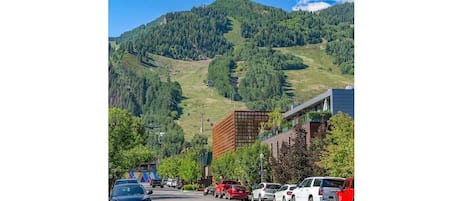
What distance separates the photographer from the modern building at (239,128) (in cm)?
6825

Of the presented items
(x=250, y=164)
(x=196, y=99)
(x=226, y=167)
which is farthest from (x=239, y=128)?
(x=250, y=164)

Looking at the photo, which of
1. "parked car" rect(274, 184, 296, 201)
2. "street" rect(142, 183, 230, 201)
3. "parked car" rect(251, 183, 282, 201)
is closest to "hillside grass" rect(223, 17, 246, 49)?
"street" rect(142, 183, 230, 201)

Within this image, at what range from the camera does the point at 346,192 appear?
59.7ft

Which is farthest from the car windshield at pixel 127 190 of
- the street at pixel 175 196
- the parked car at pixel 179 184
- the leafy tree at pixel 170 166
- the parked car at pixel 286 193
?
the parked car at pixel 179 184

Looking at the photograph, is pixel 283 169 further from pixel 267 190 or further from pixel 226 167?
pixel 226 167

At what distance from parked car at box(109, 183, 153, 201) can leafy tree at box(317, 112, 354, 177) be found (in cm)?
1057

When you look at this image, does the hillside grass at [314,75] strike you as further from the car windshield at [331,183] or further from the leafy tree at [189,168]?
the car windshield at [331,183]

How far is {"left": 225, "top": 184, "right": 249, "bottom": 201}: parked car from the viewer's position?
34.9m

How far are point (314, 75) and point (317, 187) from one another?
163 ft

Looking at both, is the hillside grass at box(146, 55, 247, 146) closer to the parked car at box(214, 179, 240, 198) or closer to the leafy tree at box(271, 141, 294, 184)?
the parked car at box(214, 179, 240, 198)
